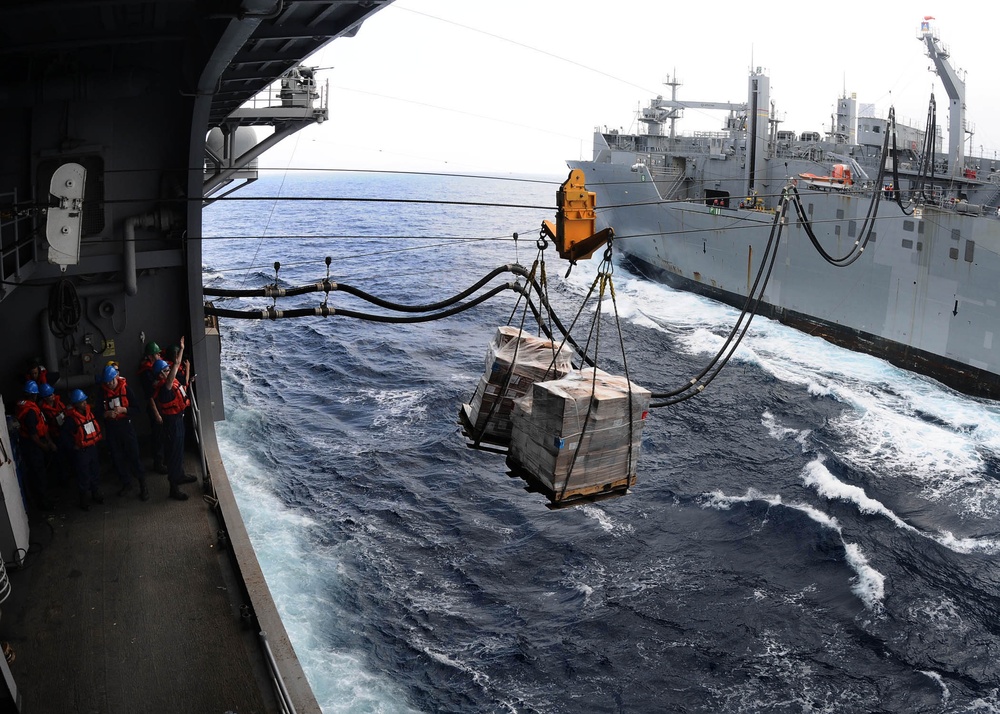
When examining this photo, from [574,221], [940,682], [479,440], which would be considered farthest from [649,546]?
[574,221]

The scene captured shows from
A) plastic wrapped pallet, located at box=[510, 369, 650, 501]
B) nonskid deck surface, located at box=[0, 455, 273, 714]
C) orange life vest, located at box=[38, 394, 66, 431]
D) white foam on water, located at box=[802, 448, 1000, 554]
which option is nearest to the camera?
nonskid deck surface, located at box=[0, 455, 273, 714]

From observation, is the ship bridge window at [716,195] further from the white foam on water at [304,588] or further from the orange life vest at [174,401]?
the orange life vest at [174,401]

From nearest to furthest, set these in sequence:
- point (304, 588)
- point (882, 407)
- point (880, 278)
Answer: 1. point (304, 588)
2. point (882, 407)
3. point (880, 278)

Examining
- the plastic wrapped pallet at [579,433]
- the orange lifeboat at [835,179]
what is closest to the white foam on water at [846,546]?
the plastic wrapped pallet at [579,433]

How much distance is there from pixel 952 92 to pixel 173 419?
30.4 m

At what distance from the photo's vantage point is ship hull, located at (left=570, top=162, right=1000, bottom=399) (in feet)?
74.5

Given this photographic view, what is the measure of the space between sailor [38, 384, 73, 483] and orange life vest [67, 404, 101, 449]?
10 cm

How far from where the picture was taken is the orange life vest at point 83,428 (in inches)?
334

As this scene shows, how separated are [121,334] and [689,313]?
25185mm

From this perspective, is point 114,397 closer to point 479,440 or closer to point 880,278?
point 479,440

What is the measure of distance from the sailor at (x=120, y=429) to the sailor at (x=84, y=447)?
0.68 feet

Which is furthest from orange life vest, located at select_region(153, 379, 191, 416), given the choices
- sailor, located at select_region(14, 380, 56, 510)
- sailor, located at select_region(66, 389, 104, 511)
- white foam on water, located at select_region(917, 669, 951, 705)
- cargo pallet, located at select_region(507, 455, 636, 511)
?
white foam on water, located at select_region(917, 669, 951, 705)

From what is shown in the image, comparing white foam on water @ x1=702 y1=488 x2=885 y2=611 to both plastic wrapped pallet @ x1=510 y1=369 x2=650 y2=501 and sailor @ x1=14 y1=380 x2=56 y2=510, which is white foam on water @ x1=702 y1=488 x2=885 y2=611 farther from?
sailor @ x1=14 y1=380 x2=56 y2=510

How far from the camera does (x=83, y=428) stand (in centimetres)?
851
